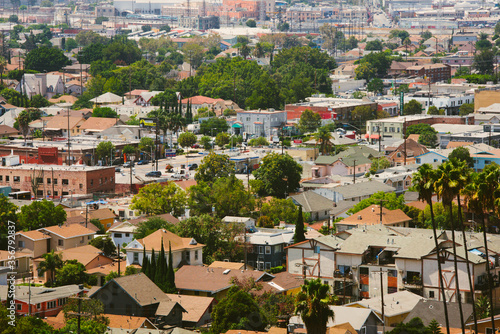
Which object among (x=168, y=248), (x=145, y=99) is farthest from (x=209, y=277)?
(x=145, y=99)

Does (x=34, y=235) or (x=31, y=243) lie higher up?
(x=34, y=235)

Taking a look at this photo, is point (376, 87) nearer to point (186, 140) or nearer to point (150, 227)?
point (186, 140)

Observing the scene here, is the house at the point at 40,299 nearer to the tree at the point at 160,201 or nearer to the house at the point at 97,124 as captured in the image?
the tree at the point at 160,201

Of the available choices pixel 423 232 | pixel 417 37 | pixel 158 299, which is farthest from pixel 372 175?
pixel 417 37

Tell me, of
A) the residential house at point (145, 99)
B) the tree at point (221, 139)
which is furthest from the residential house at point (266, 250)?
the residential house at point (145, 99)

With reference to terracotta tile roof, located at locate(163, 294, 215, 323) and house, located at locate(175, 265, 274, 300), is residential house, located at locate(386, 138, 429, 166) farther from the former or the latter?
terracotta tile roof, located at locate(163, 294, 215, 323)

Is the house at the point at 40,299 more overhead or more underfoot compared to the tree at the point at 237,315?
more underfoot

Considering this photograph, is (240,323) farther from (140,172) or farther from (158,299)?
(140,172)
